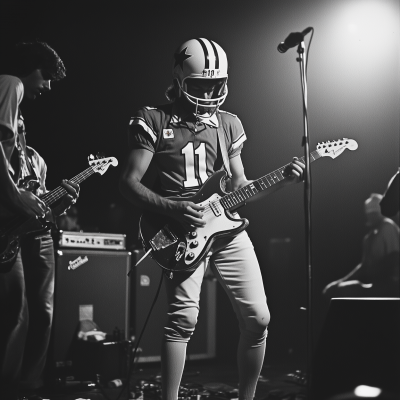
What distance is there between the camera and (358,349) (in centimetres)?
164

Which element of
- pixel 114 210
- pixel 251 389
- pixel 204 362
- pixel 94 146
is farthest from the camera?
pixel 114 210

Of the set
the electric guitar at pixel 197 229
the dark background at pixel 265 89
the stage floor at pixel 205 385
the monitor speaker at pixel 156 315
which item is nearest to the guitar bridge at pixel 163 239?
the electric guitar at pixel 197 229

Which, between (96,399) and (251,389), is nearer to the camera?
(251,389)

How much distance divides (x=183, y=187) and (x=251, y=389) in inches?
37.0

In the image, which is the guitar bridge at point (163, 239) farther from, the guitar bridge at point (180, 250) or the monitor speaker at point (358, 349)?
the monitor speaker at point (358, 349)

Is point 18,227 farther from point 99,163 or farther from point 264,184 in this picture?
point 264,184

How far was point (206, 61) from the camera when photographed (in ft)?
7.94

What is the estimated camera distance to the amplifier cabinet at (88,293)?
3314 millimetres

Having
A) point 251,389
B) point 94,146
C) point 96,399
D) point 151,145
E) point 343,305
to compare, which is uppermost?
point 94,146

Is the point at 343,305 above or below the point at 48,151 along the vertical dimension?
below

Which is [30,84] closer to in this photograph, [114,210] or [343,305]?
[114,210]

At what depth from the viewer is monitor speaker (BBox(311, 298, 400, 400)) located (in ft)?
5.25

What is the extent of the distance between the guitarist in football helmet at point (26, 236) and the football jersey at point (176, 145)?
624 millimetres

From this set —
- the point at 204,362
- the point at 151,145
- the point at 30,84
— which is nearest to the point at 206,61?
the point at 151,145
